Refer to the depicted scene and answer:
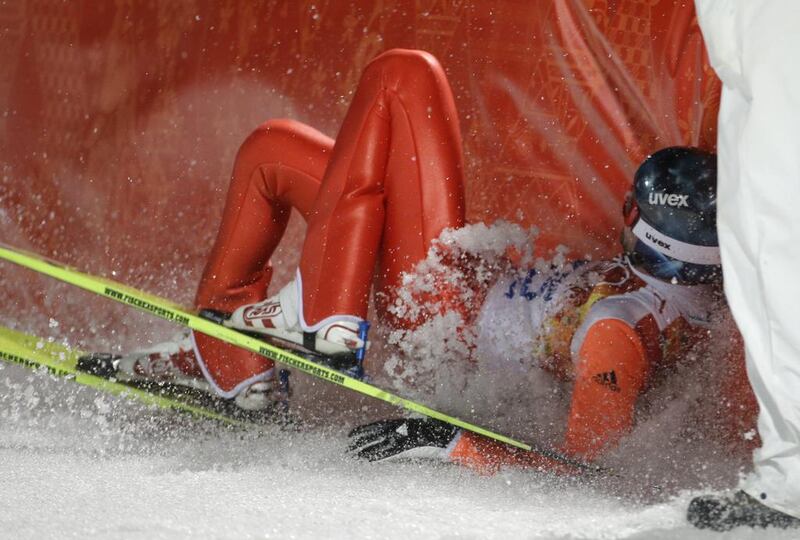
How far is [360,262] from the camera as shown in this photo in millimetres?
2068

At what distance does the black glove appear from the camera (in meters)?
1.84

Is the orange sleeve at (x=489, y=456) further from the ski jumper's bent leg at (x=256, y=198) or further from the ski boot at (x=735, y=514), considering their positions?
the ski jumper's bent leg at (x=256, y=198)

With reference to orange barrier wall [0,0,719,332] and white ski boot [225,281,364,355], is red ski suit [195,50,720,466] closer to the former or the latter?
white ski boot [225,281,364,355]

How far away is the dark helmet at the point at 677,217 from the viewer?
1.80 metres

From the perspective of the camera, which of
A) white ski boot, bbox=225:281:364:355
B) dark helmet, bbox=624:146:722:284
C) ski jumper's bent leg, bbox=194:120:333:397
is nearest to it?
dark helmet, bbox=624:146:722:284

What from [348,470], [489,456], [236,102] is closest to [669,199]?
[489,456]

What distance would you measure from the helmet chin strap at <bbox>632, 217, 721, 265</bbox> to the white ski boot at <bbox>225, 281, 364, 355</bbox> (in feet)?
2.13

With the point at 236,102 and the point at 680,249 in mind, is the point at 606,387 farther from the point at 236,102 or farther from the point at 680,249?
the point at 236,102

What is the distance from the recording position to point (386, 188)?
2.14 m

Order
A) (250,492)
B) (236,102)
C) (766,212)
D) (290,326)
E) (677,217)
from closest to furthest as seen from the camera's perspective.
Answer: (766,212), (250,492), (677,217), (290,326), (236,102)

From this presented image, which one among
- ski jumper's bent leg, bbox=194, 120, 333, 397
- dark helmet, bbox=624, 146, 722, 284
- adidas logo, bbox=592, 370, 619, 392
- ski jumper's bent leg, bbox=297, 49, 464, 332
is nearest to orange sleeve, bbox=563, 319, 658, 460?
adidas logo, bbox=592, 370, 619, 392

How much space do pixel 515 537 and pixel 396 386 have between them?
0.70 meters

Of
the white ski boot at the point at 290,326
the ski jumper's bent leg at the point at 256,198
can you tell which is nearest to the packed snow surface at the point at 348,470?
the white ski boot at the point at 290,326

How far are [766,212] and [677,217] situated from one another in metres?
0.40
